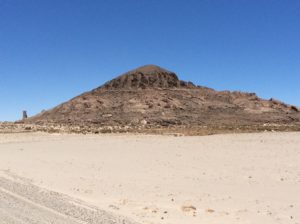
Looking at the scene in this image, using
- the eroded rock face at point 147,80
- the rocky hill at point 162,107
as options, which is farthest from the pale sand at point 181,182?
the eroded rock face at point 147,80

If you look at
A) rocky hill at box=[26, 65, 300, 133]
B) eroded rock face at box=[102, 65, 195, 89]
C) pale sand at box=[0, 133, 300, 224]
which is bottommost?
pale sand at box=[0, 133, 300, 224]

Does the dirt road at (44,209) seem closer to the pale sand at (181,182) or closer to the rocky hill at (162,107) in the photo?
the pale sand at (181,182)

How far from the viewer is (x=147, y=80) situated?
363 feet

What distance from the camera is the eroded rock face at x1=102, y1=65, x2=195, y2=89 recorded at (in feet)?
357

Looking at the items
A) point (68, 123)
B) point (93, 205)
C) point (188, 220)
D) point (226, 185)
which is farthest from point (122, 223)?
point (68, 123)

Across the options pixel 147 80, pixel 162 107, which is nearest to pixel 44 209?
pixel 162 107

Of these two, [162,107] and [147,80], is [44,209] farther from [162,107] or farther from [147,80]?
[147,80]

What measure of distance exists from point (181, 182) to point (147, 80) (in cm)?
9533

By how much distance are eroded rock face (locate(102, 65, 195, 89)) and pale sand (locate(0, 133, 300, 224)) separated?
270ft

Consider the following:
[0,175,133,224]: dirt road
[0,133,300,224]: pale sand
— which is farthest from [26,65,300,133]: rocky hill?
[0,175,133,224]: dirt road

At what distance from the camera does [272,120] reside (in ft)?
285

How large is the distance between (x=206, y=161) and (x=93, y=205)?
11.5 meters

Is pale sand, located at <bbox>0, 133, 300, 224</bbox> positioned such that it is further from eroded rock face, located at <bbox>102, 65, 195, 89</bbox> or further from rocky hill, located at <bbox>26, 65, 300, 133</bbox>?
eroded rock face, located at <bbox>102, 65, 195, 89</bbox>

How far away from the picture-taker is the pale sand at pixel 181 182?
10867 mm
